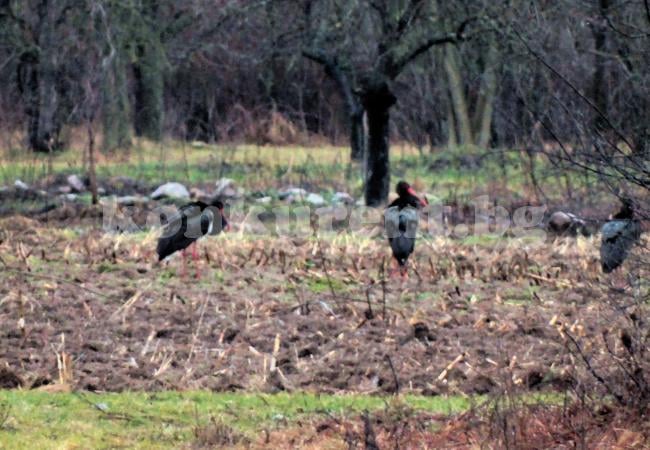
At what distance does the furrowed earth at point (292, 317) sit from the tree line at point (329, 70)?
1.69m

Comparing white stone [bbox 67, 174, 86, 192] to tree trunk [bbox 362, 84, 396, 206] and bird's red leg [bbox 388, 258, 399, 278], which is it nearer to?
tree trunk [bbox 362, 84, 396, 206]

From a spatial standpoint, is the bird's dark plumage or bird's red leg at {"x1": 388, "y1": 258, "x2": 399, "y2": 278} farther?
the bird's dark plumage

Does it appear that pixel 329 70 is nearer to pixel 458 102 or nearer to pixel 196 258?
pixel 458 102

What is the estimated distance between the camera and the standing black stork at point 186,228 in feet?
47.8

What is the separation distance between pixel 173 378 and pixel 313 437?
208 centimetres

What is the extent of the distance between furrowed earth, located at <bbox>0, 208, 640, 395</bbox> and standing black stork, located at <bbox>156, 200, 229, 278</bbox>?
234 mm

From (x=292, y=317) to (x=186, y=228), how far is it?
10.9 ft

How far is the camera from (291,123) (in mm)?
40094

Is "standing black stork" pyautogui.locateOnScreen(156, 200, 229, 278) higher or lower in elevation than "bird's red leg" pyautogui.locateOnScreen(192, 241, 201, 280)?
higher

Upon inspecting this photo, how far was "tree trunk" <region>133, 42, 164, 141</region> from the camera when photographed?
37184mm

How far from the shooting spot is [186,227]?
14914 millimetres

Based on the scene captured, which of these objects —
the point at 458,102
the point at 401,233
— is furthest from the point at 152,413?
the point at 458,102

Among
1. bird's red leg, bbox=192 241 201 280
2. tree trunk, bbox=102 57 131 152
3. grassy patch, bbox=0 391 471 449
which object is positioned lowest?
grassy patch, bbox=0 391 471 449

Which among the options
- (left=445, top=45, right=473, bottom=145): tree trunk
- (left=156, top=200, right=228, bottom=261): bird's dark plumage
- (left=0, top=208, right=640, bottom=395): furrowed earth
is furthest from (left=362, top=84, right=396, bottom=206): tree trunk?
(left=445, top=45, right=473, bottom=145): tree trunk
